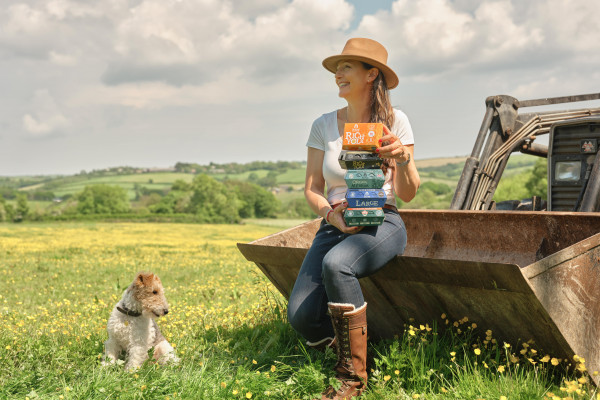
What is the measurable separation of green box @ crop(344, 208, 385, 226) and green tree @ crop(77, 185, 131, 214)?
6685 centimetres

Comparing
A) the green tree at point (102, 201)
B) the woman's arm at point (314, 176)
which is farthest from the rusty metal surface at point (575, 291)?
the green tree at point (102, 201)

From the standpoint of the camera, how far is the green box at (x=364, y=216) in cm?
405

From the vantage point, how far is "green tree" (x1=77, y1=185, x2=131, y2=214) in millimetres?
67938

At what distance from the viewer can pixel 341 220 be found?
4.23 m

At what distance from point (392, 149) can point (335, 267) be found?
2.76 ft

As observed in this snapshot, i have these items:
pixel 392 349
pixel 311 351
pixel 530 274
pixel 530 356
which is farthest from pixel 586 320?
pixel 311 351

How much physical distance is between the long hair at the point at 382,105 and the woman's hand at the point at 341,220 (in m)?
0.41

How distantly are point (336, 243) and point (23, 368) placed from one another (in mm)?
2646

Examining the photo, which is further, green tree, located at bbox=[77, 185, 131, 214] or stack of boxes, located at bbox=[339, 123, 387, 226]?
green tree, located at bbox=[77, 185, 131, 214]

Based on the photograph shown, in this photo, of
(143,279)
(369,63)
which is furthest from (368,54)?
(143,279)

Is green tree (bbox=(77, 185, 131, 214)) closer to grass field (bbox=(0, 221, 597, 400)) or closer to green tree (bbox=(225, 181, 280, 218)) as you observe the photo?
green tree (bbox=(225, 181, 280, 218))

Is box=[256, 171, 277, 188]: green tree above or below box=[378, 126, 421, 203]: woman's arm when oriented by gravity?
below

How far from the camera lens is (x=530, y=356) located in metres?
3.90

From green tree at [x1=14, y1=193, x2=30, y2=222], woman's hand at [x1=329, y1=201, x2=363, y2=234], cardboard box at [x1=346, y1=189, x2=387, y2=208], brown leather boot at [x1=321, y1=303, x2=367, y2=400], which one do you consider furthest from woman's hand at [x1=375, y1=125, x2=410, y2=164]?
green tree at [x1=14, y1=193, x2=30, y2=222]
